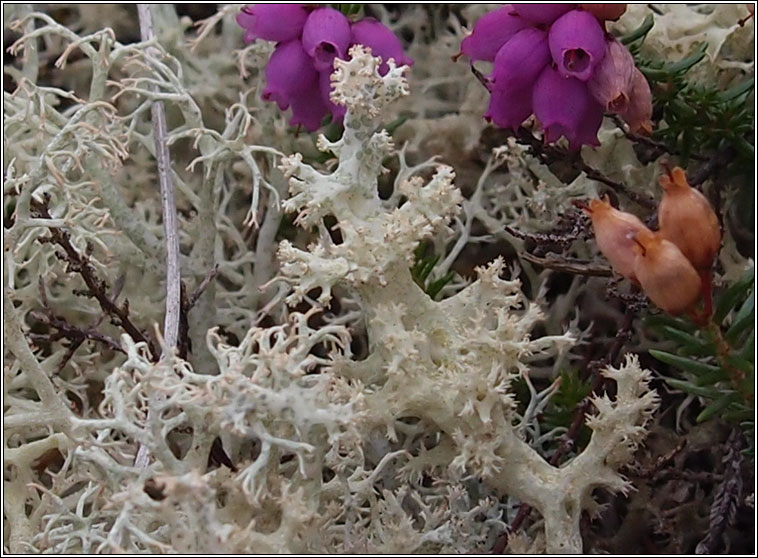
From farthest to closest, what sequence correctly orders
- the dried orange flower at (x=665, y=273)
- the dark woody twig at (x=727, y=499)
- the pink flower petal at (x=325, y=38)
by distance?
the pink flower petal at (x=325, y=38) → the dark woody twig at (x=727, y=499) → the dried orange flower at (x=665, y=273)

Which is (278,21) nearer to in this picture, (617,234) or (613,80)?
(613,80)

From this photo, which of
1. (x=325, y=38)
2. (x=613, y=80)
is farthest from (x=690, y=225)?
(x=325, y=38)

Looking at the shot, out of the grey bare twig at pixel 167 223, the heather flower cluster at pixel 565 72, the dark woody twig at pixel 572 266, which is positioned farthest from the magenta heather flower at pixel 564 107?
the grey bare twig at pixel 167 223

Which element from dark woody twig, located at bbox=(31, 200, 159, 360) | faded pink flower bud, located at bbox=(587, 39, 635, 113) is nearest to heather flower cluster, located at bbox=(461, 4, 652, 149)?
faded pink flower bud, located at bbox=(587, 39, 635, 113)

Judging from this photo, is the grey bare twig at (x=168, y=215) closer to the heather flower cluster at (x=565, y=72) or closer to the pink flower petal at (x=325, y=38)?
the pink flower petal at (x=325, y=38)

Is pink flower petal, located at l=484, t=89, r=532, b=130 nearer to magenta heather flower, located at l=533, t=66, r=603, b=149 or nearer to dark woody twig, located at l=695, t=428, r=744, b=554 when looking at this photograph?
magenta heather flower, located at l=533, t=66, r=603, b=149

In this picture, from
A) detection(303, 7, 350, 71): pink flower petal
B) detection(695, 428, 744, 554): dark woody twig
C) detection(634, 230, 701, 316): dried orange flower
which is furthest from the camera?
detection(303, 7, 350, 71): pink flower petal
